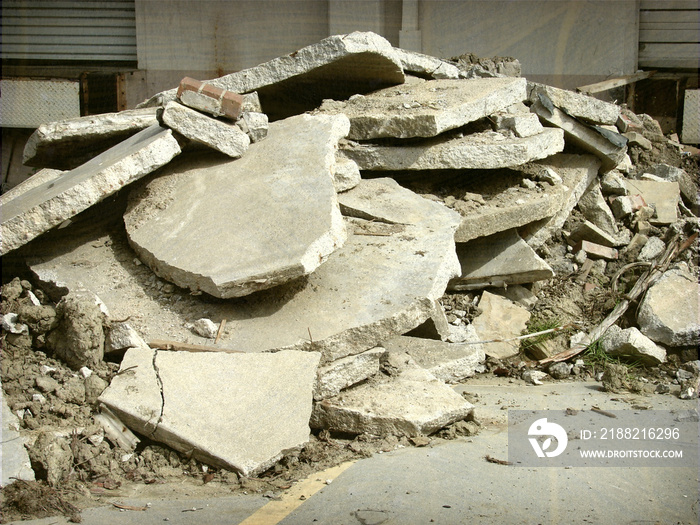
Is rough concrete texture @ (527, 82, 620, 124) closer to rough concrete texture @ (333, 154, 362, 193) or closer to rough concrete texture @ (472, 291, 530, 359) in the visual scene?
rough concrete texture @ (472, 291, 530, 359)

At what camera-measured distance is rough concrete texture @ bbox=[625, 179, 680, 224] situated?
6.00 m

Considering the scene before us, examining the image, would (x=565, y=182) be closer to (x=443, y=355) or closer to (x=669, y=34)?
(x=443, y=355)

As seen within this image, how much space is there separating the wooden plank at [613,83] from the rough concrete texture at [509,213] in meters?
3.49

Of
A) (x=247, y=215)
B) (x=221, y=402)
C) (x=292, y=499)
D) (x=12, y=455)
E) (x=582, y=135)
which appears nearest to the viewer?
(x=292, y=499)

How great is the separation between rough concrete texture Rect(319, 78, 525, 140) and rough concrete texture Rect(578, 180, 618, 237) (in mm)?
1129

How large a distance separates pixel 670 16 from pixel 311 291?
24.5 feet

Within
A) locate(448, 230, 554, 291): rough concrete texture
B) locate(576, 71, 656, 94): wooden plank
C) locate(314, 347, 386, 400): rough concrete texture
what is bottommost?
locate(314, 347, 386, 400): rough concrete texture

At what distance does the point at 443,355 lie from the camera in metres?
4.15

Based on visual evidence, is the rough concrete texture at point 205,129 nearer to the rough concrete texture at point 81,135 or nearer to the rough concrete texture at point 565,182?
the rough concrete texture at point 81,135

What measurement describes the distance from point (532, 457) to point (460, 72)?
13.8 ft

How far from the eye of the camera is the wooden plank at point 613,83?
8.26m

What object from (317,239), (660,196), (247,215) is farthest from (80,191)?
(660,196)

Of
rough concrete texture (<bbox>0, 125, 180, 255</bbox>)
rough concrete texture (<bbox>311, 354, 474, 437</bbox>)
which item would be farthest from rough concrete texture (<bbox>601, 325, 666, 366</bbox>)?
rough concrete texture (<bbox>0, 125, 180, 255</bbox>)

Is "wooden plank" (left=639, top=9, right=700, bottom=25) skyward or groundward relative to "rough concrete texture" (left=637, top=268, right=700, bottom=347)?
skyward
